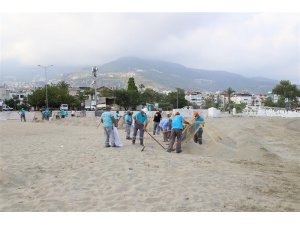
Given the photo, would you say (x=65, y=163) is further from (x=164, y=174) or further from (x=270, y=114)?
(x=270, y=114)

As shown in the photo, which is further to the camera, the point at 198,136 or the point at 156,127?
the point at 156,127

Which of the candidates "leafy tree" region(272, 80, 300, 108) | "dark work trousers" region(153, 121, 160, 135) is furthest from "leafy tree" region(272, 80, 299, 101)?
"dark work trousers" region(153, 121, 160, 135)

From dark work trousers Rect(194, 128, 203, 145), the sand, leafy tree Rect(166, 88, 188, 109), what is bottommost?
the sand

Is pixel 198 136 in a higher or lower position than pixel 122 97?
lower

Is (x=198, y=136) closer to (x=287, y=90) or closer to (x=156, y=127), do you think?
(x=156, y=127)

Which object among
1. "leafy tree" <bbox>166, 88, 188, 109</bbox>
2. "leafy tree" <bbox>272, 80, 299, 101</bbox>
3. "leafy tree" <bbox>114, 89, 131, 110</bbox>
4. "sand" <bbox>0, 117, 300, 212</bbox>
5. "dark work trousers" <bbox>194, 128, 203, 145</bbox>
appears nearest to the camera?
"sand" <bbox>0, 117, 300, 212</bbox>

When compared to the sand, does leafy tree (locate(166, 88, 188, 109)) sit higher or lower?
higher

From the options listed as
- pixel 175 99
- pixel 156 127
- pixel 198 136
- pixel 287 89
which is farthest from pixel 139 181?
pixel 175 99

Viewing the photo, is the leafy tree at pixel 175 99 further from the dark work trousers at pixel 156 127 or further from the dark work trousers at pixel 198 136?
the dark work trousers at pixel 198 136

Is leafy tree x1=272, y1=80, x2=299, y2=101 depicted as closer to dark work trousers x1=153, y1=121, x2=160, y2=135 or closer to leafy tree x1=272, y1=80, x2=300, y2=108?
leafy tree x1=272, y1=80, x2=300, y2=108

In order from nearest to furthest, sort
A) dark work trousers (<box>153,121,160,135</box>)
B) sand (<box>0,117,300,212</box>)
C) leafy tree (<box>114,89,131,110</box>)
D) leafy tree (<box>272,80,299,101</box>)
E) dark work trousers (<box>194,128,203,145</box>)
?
sand (<box>0,117,300,212</box>) < dark work trousers (<box>194,128,203,145</box>) < dark work trousers (<box>153,121,160,135</box>) < leafy tree (<box>114,89,131,110</box>) < leafy tree (<box>272,80,299,101</box>)

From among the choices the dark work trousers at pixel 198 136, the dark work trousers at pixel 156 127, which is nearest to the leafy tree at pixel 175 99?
the dark work trousers at pixel 156 127

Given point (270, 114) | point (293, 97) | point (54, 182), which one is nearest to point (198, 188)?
point (54, 182)

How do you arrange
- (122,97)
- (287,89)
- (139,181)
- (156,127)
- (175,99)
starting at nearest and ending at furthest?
(139,181) < (156,127) < (122,97) < (287,89) < (175,99)
